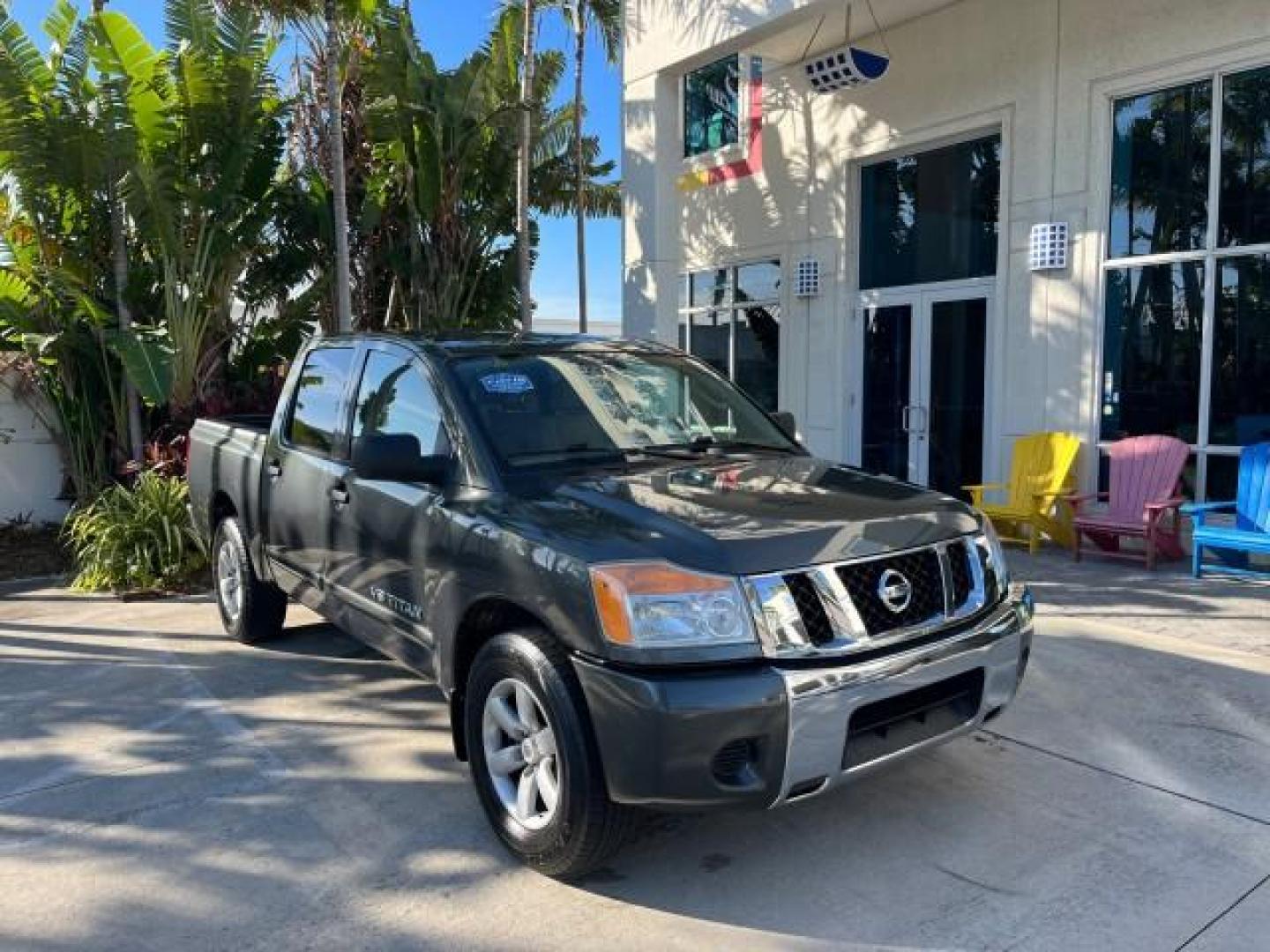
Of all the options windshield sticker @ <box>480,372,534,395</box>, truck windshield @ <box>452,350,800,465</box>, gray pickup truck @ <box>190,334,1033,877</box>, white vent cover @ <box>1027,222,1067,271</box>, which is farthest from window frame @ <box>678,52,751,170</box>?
windshield sticker @ <box>480,372,534,395</box>

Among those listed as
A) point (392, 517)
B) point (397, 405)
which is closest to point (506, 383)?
point (397, 405)

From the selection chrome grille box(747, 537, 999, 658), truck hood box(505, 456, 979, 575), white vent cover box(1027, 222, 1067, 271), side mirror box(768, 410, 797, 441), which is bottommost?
chrome grille box(747, 537, 999, 658)

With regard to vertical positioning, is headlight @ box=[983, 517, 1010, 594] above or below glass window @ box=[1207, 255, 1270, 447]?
below

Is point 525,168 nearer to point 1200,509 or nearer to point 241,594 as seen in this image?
point 241,594

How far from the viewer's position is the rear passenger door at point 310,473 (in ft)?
15.4

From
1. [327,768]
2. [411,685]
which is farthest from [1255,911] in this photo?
[411,685]

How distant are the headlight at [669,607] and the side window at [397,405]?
126 centimetres

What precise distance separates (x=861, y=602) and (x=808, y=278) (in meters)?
8.69

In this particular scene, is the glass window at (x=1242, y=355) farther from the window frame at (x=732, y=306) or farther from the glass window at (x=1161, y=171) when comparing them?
the window frame at (x=732, y=306)

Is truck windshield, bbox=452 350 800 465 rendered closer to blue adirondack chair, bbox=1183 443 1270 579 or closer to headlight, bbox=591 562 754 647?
headlight, bbox=591 562 754 647

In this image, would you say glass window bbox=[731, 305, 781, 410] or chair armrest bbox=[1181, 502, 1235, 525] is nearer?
chair armrest bbox=[1181, 502, 1235, 525]

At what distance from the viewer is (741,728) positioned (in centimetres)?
279

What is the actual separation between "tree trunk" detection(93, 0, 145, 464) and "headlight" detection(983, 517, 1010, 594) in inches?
323

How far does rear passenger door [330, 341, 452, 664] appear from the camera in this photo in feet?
12.6
